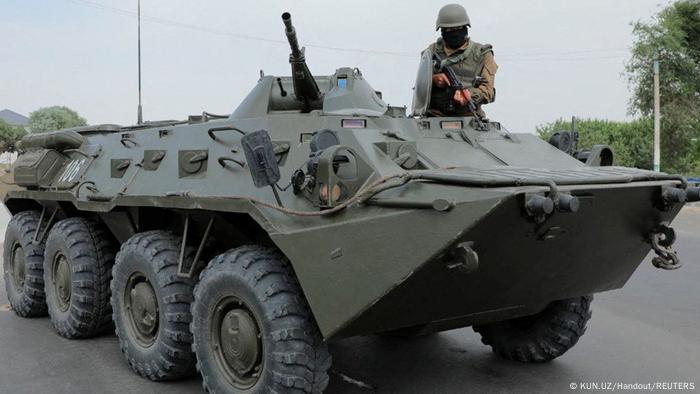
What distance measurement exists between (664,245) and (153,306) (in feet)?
10.7

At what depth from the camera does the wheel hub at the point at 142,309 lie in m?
5.34

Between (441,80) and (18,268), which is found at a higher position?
(441,80)

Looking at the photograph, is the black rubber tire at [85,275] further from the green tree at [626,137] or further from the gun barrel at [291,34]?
the green tree at [626,137]

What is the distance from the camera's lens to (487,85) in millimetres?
5703

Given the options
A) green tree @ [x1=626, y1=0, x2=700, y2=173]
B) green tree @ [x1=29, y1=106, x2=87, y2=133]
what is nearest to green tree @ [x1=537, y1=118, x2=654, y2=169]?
green tree @ [x1=626, y1=0, x2=700, y2=173]

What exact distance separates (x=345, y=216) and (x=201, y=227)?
172 centimetres

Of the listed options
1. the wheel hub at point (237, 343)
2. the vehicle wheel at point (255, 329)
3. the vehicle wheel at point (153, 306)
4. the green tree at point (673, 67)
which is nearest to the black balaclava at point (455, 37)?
the vehicle wheel at point (255, 329)

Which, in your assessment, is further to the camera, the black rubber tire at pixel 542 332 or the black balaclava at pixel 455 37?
the black balaclava at pixel 455 37

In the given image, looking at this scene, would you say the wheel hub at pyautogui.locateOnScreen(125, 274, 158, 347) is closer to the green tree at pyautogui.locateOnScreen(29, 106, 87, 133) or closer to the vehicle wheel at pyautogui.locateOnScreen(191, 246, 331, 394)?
the vehicle wheel at pyautogui.locateOnScreen(191, 246, 331, 394)

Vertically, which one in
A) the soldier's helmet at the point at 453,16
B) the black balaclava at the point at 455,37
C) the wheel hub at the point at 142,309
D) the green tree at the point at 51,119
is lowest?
the green tree at the point at 51,119

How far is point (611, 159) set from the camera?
5.20m

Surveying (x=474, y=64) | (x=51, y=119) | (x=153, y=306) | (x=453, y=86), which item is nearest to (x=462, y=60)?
(x=474, y=64)

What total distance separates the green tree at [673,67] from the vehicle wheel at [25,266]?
21.6 metres

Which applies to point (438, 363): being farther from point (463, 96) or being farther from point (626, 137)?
point (626, 137)
